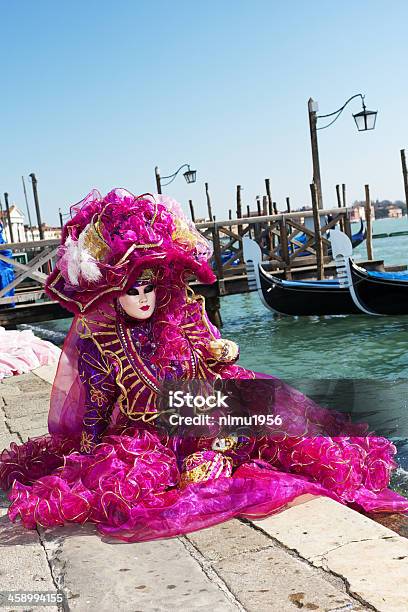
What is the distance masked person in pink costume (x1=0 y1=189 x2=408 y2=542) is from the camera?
236cm

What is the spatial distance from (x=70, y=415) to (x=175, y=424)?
1.44ft

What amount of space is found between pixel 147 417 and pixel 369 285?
9.21 m

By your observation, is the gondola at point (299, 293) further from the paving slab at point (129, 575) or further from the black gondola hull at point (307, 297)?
the paving slab at point (129, 575)

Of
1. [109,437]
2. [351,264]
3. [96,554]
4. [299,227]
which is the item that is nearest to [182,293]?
[109,437]

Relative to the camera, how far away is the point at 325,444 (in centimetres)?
260

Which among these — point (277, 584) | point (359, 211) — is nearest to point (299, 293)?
point (277, 584)

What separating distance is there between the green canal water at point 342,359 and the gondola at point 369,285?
0.19 meters

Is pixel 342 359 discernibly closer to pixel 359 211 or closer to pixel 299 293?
pixel 299 293

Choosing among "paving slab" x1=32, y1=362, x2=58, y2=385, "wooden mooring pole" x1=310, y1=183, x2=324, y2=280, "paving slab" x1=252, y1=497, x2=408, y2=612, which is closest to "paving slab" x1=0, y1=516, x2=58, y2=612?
"paving slab" x1=252, y1=497, x2=408, y2=612

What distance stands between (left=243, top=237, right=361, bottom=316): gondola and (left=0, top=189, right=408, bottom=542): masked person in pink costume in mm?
8691

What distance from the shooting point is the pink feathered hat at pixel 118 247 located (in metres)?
2.56

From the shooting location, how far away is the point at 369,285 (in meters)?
11.4

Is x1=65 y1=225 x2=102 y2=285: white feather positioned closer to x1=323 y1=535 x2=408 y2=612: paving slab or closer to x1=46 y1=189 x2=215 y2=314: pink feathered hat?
x1=46 y1=189 x2=215 y2=314: pink feathered hat

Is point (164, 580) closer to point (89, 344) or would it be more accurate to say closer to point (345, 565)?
point (345, 565)
